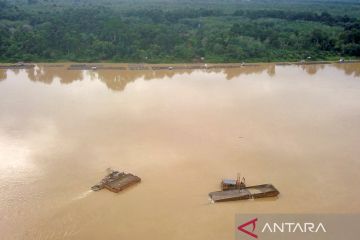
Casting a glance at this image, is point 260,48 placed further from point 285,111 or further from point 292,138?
point 292,138

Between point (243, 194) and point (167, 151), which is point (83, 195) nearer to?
point (167, 151)

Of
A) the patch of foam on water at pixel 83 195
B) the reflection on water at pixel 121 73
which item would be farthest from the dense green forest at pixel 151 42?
the patch of foam on water at pixel 83 195

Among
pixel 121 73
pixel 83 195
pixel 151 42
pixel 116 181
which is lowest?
pixel 83 195

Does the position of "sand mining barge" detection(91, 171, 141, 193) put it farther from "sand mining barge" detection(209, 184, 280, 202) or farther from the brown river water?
"sand mining barge" detection(209, 184, 280, 202)

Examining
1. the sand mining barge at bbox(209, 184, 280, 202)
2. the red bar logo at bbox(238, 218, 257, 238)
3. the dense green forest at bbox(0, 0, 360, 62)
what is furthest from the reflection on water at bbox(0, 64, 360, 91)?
the red bar logo at bbox(238, 218, 257, 238)

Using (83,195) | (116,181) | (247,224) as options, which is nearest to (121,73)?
(116,181)

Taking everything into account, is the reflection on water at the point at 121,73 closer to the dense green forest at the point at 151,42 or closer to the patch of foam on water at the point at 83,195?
the dense green forest at the point at 151,42

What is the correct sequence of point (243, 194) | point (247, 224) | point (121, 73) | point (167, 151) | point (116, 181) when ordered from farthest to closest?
point (121, 73) < point (167, 151) < point (116, 181) < point (243, 194) < point (247, 224)
